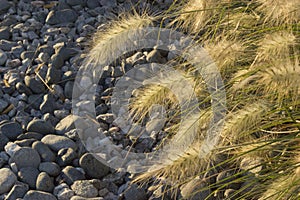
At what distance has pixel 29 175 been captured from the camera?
2348 mm

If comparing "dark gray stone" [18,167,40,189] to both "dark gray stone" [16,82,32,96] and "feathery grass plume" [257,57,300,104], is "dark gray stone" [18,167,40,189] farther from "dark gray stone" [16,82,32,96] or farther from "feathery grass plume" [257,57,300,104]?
"feathery grass plume" [257,57,300,104]

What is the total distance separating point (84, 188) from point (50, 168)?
18 centimetres

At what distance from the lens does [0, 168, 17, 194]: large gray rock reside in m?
2.30

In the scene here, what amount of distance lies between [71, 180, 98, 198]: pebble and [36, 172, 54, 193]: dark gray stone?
0.27ft

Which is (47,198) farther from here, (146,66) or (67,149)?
(146,66)

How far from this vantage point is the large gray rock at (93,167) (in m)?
2.37

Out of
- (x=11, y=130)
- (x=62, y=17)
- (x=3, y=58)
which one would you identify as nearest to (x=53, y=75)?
(x=3, y=58)

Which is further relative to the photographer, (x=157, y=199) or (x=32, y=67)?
(x=32, y=67)

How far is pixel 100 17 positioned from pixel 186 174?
1.33 metres

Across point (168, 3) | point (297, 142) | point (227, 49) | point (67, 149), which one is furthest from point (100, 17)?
point (297, 142)

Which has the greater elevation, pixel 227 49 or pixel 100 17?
pixel 227 49

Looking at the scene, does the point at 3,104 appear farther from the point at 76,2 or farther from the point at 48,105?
the point at 76,2

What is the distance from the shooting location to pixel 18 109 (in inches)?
109

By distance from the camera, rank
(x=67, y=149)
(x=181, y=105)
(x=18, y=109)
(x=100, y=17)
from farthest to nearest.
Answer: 1. (x=100, y=17)
2. (x=18, y=109)
3. (x=67, y=149)
4. (x=181, y=105)
